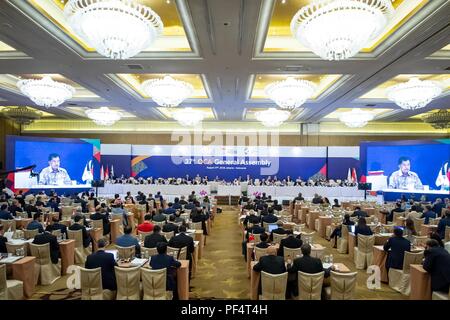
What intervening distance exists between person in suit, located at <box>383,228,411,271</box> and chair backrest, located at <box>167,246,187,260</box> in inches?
177

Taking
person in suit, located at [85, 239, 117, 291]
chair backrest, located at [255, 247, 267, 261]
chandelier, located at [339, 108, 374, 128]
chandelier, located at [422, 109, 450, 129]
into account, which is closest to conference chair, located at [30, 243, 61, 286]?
person in suit, located at [85, 239, 117, 291]

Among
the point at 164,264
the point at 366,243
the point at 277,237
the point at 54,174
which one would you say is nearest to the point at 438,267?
the point at 366,243

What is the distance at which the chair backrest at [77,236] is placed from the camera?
27.0 ft

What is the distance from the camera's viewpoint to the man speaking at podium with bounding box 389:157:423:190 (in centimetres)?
1878

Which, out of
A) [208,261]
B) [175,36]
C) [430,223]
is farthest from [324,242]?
[175,36]

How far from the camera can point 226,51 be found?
28.2 feet

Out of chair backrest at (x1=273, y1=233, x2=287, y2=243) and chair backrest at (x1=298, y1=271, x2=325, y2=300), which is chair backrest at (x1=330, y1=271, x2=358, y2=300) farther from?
chair backrest at (x1=273, y1=233, x2=287, y2=243)

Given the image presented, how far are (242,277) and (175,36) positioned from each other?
668 centimetres

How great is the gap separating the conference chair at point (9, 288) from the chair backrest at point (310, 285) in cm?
482

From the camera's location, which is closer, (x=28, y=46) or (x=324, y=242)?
(x=28, y=46)

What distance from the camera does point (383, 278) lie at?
7.27 m

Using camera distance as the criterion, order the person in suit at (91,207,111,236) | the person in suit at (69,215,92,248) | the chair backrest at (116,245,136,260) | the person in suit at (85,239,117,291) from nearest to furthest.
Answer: the person in suit at (85,239,117,291)
the chair backrest at (116,245,136,260)
the person in suit at (69,215,92,248)
the person in suit at (91,207,111,236)

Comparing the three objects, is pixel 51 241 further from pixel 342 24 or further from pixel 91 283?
pixel 342 24

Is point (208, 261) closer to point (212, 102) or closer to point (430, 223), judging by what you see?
point (430, 223)
